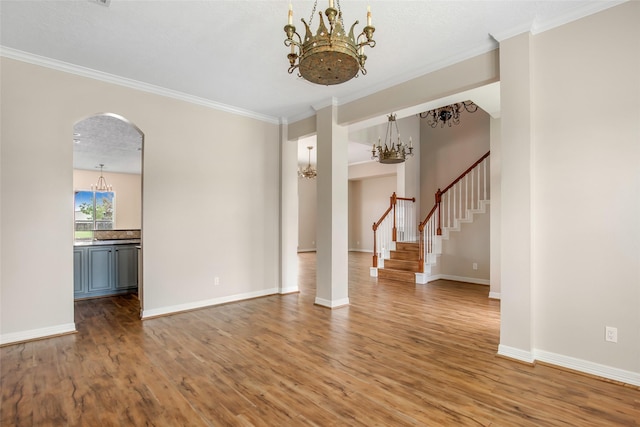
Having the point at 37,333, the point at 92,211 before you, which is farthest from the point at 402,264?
the point at 92,211

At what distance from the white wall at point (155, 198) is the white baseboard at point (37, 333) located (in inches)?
0.4

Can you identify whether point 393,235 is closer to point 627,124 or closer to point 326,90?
point 326,90

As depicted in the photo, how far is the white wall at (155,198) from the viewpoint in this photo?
3.51 m

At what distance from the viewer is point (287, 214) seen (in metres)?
5.89

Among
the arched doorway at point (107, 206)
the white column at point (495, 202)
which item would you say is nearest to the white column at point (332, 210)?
the white column at point (495, 202)

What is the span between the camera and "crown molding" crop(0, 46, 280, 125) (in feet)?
11.5

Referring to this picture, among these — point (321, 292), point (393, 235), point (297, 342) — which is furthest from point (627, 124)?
point (393, 235)

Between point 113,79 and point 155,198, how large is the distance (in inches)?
60.6

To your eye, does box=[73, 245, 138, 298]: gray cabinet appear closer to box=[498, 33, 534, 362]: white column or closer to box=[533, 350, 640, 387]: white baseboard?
box=[498, 33, 534, 362]: white column

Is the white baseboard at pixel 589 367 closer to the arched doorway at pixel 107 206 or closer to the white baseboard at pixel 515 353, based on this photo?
the white baseboard at pixel 515 353

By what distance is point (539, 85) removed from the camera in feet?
9.96

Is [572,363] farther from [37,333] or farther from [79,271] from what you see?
[79,271]

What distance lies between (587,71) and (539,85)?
35cm

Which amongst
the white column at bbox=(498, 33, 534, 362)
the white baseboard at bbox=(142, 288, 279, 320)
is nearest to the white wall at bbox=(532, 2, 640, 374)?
the white column at bbox=(498, 33, 534, 362)
